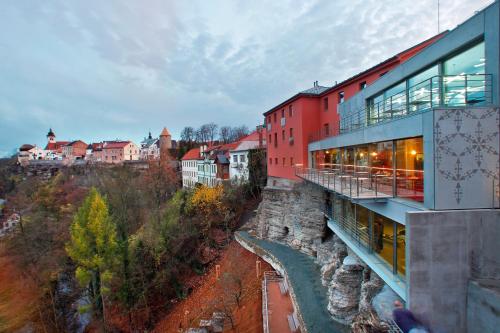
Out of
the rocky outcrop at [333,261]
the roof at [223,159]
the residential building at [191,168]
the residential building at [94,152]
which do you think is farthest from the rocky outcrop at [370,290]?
the residential building at [94,152]

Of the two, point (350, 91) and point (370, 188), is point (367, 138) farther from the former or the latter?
point (350, 91)

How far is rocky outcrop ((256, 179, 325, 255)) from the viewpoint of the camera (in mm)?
19000

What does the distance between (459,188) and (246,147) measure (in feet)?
99.7

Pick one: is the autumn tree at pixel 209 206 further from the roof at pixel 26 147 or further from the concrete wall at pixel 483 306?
the roof at pixel 26 147

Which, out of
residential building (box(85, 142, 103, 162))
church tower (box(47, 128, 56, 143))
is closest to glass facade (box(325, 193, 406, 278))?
residential building (box(85, 142, 103, 162))

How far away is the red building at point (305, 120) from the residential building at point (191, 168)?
27.2m

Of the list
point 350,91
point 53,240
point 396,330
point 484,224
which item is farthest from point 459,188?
point 53,240

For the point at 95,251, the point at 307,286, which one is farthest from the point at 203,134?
the point at 307,286

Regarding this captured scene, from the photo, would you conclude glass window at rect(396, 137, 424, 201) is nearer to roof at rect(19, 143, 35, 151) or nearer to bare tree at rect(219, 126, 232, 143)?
bare tree at rect(219, 126, 232, 143)

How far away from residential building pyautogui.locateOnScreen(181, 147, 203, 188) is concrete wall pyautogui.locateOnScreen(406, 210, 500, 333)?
44.6 meters

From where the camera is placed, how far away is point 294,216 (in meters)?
21.2

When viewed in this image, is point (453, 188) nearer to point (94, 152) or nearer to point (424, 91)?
point (424, 91)

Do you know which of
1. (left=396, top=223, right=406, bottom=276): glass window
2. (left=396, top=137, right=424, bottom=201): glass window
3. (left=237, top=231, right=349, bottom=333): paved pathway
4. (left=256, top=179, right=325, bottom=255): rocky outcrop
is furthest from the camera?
(left=256, top=179, right=325, bottom=255): rocky outcrop

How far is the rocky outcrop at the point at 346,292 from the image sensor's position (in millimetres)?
12049
